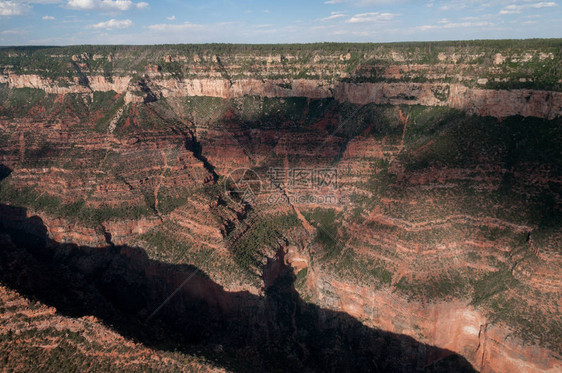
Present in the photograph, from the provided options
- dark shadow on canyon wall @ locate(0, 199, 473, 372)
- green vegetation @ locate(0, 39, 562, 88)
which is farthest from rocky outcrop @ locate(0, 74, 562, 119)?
dark shadow on canyon wall @ locate(0, 199, 473, 372)

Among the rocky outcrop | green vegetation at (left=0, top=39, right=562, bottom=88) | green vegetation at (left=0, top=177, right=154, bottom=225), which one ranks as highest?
green vegetation at (left=0, top=39, right=562, bottom=88)

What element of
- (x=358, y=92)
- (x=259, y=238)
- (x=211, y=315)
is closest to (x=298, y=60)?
(x=358, y=92)

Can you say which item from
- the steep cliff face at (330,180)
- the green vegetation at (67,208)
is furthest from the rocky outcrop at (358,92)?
the green vegetation at (67,208)

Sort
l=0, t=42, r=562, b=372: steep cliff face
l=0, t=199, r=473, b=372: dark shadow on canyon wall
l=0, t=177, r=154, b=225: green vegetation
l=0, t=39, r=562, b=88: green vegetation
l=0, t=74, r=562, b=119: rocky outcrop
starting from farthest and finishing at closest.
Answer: l=0, t=177, r=154, b=225: green vegetation, l=0, t=39, r=562, b=88: green vegetation, l=0, t=74, r=562, b=119: rocky outcrop, l=0, t=42, r=562, b=372: steep cliff face, l=0, t=199, r=473, b=372: dark shadow on canyon wall

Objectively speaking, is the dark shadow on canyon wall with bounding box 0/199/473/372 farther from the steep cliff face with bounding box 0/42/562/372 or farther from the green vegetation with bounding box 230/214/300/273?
the green vegetation with bounding box 230/214/300/273

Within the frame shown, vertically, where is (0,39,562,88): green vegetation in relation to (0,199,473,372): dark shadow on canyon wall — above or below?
above
